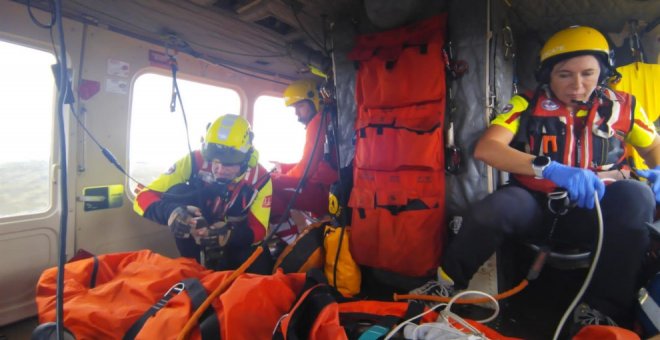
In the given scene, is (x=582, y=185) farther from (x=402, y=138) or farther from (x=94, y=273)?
(x=94, y=273)

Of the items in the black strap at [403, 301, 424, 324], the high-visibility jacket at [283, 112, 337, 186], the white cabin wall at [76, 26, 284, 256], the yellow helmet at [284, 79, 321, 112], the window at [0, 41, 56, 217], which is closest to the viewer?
the black strap at [403, 301, 424, 324]

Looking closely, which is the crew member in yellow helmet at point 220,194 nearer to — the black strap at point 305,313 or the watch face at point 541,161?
the black strap at point 305,313

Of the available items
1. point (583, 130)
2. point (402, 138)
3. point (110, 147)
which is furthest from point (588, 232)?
point (110, 147)

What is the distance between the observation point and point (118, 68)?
261 cm

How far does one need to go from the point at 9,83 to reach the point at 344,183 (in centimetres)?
241

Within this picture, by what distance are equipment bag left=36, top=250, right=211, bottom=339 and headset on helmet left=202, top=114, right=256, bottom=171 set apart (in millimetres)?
790

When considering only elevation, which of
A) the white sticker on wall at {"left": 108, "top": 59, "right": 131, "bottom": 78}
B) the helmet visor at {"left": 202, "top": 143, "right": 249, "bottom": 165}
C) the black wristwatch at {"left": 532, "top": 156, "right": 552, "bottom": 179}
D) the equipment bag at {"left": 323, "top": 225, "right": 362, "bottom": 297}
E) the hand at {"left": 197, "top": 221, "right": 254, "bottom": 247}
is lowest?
the equipment bag at {"left": 323, "top": 225, "right": 362, "bottom": 297}

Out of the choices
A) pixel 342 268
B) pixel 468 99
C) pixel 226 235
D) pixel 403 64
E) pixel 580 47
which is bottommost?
pixel 342 268

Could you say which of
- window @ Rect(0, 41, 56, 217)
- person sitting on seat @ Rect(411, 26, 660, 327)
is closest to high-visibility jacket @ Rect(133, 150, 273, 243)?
window @ Rect(0, 41, 56, 217)

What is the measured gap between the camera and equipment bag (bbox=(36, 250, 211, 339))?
1314 millimetres

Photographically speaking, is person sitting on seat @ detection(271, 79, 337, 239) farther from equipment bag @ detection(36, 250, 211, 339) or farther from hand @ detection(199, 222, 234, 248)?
equipment bag @ detection(36, 250, 211, 339)

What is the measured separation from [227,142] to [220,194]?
418 mm

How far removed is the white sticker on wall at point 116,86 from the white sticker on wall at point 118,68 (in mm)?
53

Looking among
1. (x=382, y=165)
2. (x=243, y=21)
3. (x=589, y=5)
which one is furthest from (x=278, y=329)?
(x=589, y=5)
